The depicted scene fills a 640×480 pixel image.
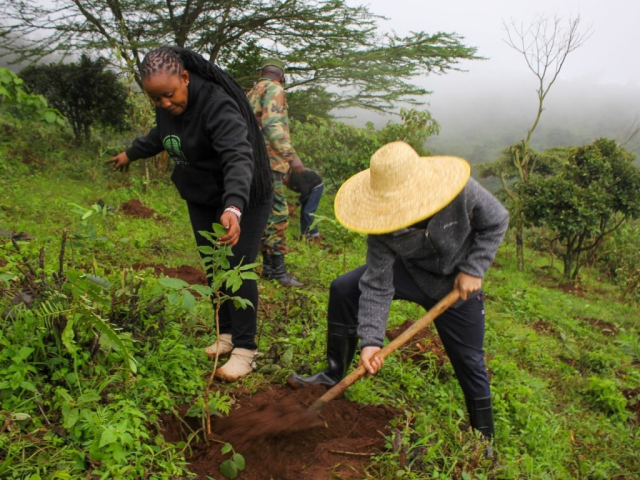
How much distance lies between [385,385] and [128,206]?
4.55m

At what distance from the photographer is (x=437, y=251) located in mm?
2045

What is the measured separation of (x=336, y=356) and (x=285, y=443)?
0.55 metres

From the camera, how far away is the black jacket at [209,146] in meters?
2.05

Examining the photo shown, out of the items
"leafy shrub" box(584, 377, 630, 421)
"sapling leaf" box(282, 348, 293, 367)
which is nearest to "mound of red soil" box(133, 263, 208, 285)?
"sapling leaf" box(282, 348, 293, 367)

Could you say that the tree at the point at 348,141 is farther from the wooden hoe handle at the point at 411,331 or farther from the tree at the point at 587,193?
the wooden hoe handle at the point at 411,331

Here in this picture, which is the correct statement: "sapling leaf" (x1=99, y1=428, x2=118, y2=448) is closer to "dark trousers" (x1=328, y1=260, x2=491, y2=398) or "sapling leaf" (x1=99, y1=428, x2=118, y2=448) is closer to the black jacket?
the black jacket

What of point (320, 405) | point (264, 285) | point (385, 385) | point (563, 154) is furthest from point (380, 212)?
point (563, 154)

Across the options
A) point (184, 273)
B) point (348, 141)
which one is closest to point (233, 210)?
point (184, 273)

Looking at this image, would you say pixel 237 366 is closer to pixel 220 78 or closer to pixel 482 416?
pixel 482 416

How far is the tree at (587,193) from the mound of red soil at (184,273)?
5988mm

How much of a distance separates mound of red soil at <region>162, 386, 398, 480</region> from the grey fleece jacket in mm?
485

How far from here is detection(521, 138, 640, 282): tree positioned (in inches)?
291

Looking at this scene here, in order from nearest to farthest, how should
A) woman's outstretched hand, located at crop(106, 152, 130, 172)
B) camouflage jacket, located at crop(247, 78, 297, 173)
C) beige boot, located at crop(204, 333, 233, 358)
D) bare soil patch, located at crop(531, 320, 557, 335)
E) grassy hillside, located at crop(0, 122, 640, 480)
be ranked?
grassy hillside, located at crop(0, 122, 640, 480) < beige boot, located at crop(204, 333, 233, 358) < woman's outstretched hand, located at crop(106, 152, 130, 172) < camouflage jacket, located at crop(247, 78, 297, 173) < bare soil patch, located at crop(531, 320, 557, 335)

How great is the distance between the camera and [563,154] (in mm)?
13062
